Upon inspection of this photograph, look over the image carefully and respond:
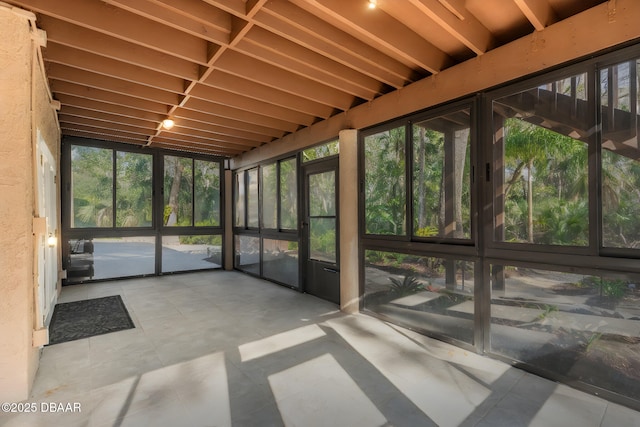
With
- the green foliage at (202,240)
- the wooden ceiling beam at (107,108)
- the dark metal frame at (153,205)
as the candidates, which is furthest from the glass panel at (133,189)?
the wooden ceiling beam at (107,108)

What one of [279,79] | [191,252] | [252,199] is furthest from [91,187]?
[279,79]

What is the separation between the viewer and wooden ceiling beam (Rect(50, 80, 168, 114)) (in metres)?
3.71

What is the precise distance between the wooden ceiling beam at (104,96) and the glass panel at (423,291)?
3.60 m

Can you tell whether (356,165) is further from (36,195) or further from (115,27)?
(36,195)

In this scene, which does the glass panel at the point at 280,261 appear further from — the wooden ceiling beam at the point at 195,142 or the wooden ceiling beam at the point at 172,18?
the wooden ceiling beam at the point at 172,18

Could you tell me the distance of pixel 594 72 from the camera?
7.59ft

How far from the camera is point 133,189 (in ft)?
21.9

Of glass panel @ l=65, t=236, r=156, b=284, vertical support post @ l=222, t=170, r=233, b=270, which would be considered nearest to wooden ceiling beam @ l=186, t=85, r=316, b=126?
vertical support post @ l=222, t=170, r=233, b=270

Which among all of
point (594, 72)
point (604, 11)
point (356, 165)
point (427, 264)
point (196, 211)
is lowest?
point (427, 264)

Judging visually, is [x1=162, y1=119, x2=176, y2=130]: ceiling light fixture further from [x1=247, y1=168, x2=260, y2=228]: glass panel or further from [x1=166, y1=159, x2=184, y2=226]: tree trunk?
[x1=166, y1=159, x2=184, y2=226]: tree trunk

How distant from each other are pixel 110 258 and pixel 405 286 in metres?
6.03

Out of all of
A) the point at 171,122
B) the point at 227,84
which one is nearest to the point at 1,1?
the point at 227,84

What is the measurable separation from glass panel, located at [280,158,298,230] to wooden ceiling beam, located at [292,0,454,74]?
9.77ft

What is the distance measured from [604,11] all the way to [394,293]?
10.2 feet
